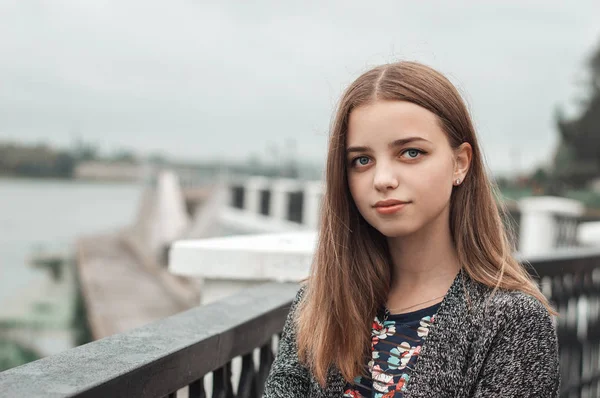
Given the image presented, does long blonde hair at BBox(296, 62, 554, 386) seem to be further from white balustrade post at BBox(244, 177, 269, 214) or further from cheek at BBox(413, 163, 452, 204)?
white balustrade post at BBox(244, 177, 269, 214)

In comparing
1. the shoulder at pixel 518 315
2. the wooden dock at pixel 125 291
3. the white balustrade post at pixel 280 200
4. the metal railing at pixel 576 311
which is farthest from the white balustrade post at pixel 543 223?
the shoulder at pixel 518 315

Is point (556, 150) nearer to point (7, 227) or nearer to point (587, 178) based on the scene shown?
point (587, 178)

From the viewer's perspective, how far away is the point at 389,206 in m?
1.58

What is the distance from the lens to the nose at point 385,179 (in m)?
1.54

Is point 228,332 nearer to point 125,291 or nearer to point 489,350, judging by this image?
point 489,350

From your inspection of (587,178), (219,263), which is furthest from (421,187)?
(587,178)

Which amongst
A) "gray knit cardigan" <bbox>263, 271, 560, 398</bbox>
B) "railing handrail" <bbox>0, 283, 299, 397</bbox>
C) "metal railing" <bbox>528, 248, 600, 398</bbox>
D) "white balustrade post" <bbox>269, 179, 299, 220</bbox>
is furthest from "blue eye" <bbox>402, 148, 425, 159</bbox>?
"white balustrade post" <bbox>269, 179, 299, 220</bbox>

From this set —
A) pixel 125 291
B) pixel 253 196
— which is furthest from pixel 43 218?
pixel 253 196

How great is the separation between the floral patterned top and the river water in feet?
115

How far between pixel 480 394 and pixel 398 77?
70 centimetres

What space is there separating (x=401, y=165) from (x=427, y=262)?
26 centimetres

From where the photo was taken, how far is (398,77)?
162 cm

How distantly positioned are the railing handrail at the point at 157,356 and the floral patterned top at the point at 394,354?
1.16 ft

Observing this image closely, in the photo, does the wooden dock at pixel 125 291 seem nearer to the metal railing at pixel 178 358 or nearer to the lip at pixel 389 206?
the metal railing at pixel 178 358
